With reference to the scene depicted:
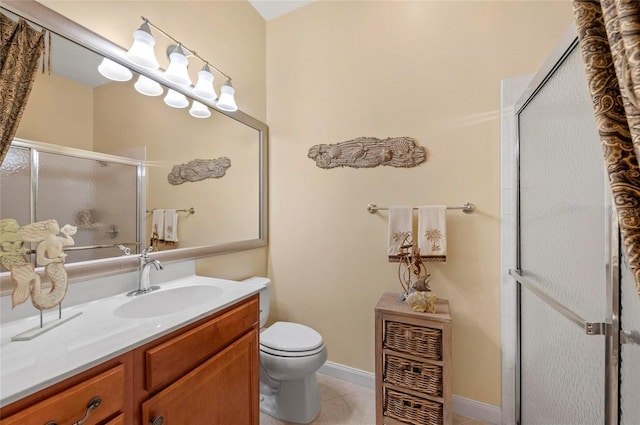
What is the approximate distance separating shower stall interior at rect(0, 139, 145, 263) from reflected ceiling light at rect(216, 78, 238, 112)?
62 centimetres

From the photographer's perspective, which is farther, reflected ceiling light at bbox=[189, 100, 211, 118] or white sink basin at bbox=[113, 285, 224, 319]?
reflected ceiling light at bbox=[189, 100, 211, 118]

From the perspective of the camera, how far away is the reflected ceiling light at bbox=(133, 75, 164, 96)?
4.06 ft

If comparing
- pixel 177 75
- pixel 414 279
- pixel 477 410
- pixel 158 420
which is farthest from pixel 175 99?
pixel 477 410

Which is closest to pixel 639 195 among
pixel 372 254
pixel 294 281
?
pixel 372 254

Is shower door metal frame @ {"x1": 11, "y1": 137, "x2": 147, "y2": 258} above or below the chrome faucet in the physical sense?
above

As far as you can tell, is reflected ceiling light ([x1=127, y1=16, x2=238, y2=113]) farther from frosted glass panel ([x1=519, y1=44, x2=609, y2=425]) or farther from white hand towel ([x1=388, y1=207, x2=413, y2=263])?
frosted glass panel ([x1=519, y1=44, x2=609, y2=425])

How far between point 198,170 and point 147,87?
473 millimetres

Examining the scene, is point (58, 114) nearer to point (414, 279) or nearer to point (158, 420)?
point (158, 420)

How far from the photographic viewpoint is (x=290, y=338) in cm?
153

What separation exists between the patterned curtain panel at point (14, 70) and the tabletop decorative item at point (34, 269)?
241 mm

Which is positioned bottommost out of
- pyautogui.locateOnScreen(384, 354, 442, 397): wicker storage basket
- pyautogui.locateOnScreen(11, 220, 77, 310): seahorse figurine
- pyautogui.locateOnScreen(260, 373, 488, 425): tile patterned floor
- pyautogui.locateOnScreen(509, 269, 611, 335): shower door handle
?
pyautogui.locateOnScreen(260, 373, 488, 425): tile patterned floor

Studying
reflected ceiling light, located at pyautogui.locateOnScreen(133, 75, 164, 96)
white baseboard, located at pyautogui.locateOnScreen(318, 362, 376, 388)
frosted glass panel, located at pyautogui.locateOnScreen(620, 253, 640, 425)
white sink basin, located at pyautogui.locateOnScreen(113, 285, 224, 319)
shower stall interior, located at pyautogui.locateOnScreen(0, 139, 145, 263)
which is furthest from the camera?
white baseboard, located at pyautogui.locateOnScreen(318, 362, 376, 388)

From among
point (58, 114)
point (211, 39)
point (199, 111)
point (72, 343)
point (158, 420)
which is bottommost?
point (158, 420)

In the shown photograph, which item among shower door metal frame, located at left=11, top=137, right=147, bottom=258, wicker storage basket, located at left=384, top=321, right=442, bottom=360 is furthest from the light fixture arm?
wicker storage basket, located at left=384, top=321, right=442, bottom=360
